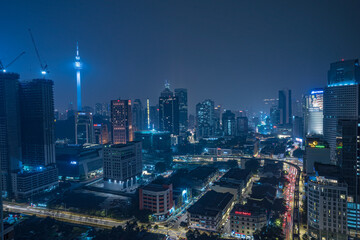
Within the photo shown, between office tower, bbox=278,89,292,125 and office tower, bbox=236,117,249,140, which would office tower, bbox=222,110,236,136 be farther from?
office tower, bbox=278,89,292,125

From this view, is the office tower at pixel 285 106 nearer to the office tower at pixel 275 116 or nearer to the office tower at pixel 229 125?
the office tower at pixel 275 116

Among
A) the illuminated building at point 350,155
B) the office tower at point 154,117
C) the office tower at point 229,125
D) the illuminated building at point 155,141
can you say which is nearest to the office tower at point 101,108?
the office tower at point 154,117

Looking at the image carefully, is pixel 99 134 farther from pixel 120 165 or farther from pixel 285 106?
pixel 285 106

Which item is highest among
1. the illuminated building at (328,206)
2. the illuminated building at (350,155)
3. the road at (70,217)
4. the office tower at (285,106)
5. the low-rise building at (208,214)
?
the office tower at (285,106)

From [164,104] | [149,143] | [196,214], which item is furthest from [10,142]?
[164,104]

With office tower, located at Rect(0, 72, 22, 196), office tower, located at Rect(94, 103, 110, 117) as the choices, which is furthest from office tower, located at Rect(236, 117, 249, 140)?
office tower, located at Rect(0, 72, 22, 196)

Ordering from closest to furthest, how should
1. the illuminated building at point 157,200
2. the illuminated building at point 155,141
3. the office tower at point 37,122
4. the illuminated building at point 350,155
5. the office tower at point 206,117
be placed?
the illuminated building at point 350,155 < the illuminated building at point 157,200 < the office tower at point 37,122 < the illuminated building at point 155,141 < the office tower at point 206,117

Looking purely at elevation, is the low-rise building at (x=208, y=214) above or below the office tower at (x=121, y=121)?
below
